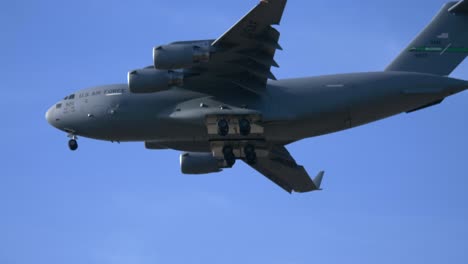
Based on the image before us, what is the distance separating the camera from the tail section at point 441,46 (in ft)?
95.0

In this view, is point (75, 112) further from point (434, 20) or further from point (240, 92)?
point (434, 20)

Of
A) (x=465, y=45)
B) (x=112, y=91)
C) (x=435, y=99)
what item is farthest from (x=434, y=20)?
(x=112, y=91)

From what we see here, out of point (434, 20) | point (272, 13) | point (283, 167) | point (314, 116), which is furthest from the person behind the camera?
point (283, 167)

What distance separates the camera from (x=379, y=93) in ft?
90.7

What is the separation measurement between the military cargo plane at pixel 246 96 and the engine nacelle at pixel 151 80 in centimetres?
3

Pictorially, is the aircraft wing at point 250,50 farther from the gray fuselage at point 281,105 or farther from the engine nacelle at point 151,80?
the engine nacelle at point 151,80

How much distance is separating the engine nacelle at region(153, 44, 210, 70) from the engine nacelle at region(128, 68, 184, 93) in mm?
915

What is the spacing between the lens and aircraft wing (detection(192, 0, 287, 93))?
25.2 meters

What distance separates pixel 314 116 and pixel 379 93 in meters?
1.82


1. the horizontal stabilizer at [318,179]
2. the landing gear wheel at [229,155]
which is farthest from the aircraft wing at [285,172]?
the landing gear wheel at [229,155]

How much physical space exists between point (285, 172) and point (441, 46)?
20.2 feet

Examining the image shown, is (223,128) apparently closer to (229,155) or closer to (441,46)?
(229,155)

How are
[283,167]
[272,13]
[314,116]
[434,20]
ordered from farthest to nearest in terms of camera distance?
[283,167], [434,20], [314,116], [272,13]

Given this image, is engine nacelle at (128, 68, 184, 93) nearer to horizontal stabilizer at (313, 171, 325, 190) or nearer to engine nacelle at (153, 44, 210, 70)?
engine nacelle at (153, 44, 210, 70)
